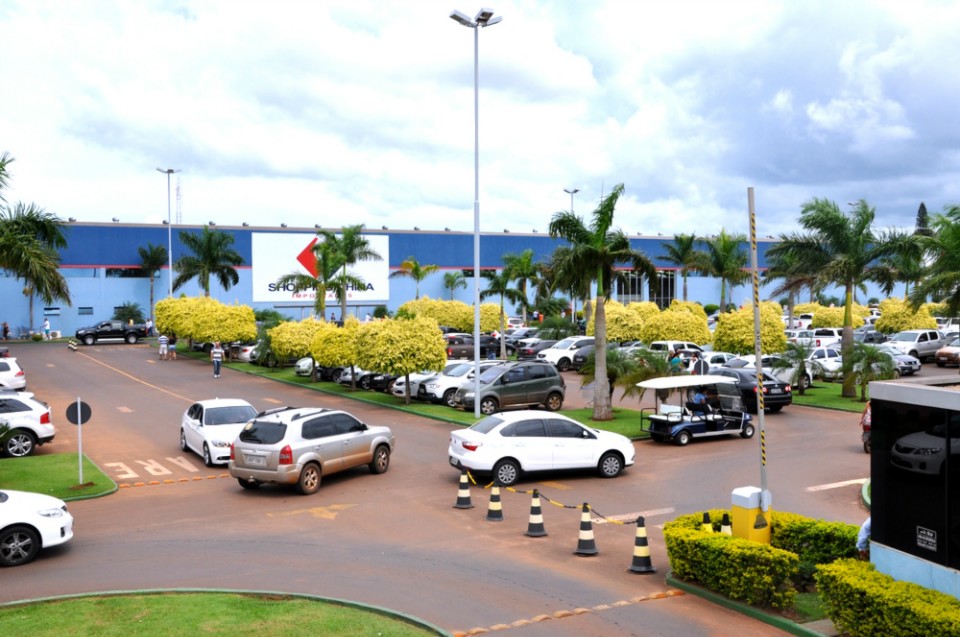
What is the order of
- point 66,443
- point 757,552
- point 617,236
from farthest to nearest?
point 617,236
point 66,443
point 757,552

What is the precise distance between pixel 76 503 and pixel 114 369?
29.2 metres

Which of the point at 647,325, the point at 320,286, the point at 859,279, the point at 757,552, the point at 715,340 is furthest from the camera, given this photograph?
the point at 320,286

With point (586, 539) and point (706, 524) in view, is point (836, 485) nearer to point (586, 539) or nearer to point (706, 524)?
point (706, 524)

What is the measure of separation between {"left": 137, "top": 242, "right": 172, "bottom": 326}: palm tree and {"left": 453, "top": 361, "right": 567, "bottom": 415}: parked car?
49.9 metres

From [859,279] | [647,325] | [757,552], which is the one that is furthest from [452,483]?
[647,325]

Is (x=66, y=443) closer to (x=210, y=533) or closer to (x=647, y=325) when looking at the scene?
(x=210, y=533)

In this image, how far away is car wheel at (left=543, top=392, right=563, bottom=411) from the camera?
2922 cm

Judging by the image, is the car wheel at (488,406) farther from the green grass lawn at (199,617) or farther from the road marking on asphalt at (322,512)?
the green grass lawn at (199,617)

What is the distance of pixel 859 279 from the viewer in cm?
3127

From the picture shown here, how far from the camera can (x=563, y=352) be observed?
1709 inches

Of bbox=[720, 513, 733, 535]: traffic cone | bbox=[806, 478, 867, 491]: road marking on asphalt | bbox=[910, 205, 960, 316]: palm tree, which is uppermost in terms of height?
bbox=[910, 205, 960, 316]: palm tree

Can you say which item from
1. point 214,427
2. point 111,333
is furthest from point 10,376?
point 111,333

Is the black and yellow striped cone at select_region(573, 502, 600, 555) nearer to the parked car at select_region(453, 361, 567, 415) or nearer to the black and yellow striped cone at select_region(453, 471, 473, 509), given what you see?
the black and yellow striped cone at select_region(453, 471, 473, 509)

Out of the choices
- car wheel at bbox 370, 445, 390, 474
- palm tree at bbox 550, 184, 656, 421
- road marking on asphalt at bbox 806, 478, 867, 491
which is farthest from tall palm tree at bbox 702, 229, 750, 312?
car wheel at bbox 370, 445, 390, 474
